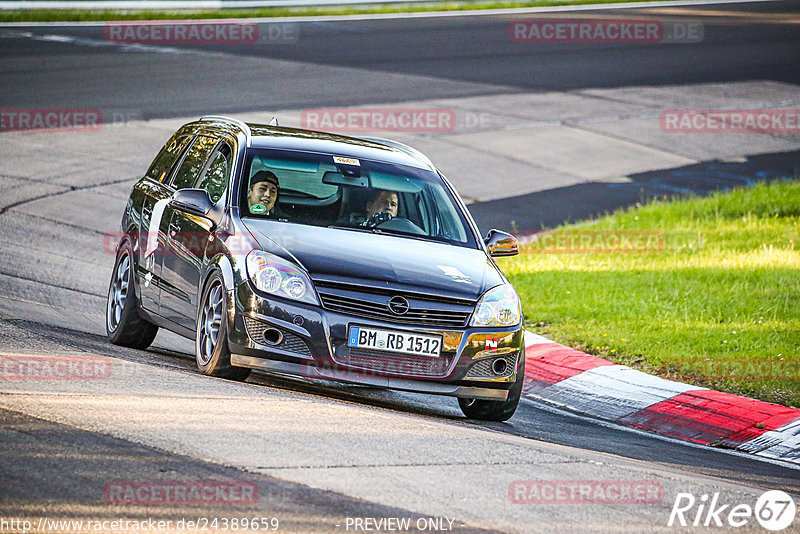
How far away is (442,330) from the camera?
7637mm

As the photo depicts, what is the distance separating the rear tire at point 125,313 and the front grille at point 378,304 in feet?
7.87

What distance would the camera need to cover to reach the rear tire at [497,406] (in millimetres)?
8133

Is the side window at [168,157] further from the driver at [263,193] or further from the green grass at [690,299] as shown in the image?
the green grass at [690,299]

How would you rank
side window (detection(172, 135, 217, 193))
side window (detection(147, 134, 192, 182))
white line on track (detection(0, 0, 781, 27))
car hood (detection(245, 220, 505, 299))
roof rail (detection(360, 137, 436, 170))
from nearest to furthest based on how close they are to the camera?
car hood (detection(245, 220, 505, 299)), side window (detection(172, 135, 217, 193)), roof rail (detection(360, 137, 436, 170)), side window (detection(147, 134, 192, 182)), white line on track (detection(0, 0, 781, 27))

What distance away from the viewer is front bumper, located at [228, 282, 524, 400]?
746 cm

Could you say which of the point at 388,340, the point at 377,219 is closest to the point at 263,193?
the point at 377,219

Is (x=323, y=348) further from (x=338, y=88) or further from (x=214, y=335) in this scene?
(x=338, y=88)

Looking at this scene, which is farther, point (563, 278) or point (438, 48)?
point (438, 48)

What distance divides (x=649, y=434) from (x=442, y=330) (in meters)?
2.06

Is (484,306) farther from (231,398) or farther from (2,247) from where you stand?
(2,247)

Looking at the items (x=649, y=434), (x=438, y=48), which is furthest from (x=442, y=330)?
(x=438, y=48)

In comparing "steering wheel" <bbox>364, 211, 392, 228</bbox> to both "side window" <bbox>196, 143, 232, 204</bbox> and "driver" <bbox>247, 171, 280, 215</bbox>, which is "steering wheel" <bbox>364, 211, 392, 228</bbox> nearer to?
"driver" <bbox>247, 171, 280, 215</bbox>

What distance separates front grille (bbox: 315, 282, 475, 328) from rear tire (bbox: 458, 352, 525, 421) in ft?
2.57

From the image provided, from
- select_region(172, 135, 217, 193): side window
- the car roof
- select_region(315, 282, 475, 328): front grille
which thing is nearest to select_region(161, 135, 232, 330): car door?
select_region(172, 135, 217, 193): side window
